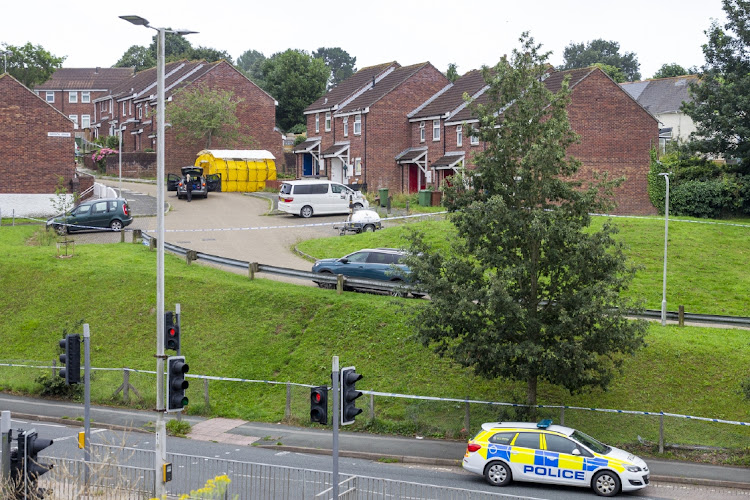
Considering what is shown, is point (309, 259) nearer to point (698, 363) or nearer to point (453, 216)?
point (453, 216)

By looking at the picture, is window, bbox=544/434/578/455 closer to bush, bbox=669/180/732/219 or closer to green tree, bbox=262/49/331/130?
bush, bbox=669/180/732/219

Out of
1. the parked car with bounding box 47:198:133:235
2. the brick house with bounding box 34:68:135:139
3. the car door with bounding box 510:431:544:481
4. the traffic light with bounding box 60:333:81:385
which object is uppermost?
the brick house with bounding box 34:68:135:139

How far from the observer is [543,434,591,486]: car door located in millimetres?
17984

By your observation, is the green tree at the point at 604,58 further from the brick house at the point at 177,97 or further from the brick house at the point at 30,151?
the brick house at the point at 30,151

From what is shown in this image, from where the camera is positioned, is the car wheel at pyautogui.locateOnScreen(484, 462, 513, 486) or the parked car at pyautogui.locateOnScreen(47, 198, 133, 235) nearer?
the car wheel at pyautogui.locateOnScreen(484, 462, 513, 486)

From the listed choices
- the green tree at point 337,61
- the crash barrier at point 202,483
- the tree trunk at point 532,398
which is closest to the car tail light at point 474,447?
the crash barrier at point 202,483

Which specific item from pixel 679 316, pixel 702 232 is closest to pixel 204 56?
pixel 702 232

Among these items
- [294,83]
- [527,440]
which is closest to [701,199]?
[527,440]

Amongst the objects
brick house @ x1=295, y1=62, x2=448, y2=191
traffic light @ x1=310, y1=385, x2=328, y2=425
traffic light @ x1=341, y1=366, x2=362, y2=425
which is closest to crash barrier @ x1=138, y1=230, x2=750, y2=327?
traffic light @ x1=341, y1=366, x2=362, y2=425

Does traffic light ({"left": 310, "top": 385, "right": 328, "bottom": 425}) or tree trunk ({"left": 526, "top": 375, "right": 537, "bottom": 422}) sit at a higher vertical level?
traffic light ({"left": 310, "top": 385, "right": 328, "bottom": 425})

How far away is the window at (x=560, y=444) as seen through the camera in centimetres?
1812

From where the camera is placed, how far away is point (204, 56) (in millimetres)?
117812

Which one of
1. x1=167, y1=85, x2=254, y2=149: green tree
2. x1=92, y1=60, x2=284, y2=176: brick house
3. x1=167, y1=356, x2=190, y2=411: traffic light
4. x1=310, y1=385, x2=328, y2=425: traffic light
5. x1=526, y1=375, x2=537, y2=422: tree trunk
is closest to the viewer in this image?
x1=310, y1=385, x2=328, y2=425: traffic light

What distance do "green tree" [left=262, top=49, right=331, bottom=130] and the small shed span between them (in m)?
32.4
